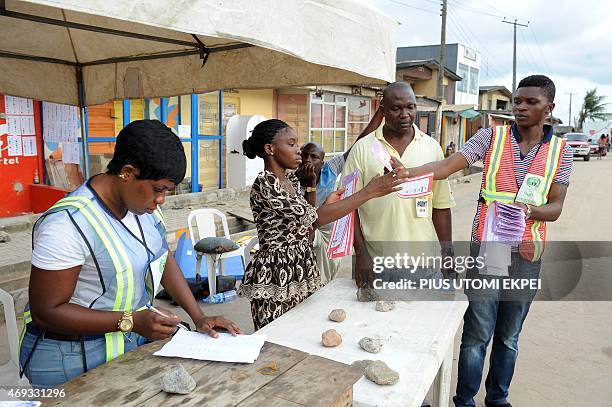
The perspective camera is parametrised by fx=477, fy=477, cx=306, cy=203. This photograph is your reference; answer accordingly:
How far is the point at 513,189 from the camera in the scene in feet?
7.86

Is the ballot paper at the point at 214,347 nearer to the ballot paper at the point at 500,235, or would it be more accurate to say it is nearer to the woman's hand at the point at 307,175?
the ballot paper at the point at 500,235

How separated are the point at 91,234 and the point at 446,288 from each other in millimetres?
1790

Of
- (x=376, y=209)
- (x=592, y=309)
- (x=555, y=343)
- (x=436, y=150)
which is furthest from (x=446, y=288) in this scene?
(x=592, y=309)

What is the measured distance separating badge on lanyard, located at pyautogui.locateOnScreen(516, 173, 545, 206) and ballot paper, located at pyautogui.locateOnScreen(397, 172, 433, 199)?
44cm

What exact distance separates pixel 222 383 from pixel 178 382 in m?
0.13

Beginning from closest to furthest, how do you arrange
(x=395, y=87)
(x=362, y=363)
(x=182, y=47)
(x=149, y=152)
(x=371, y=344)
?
(x=149, y=152), (x=362, y=363), (x=371, y=344), (x=395, y=87), (x=182, y=47)

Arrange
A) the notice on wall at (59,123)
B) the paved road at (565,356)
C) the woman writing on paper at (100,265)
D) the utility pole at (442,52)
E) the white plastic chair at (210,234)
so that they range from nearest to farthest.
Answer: the woman writing on paper at (100,265), the paved road at (565,356), the white plastic chair at (210,234), the notice on wall at (59,123), the utility pole at (442,52)

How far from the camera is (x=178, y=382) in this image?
52.9 inches

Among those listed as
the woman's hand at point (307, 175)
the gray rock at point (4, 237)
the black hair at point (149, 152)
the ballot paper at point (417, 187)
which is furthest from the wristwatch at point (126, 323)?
the gray rock at point (4, 237)

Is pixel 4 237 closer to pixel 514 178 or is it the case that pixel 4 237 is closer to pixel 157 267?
pixel 157 267

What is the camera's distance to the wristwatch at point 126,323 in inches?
60.7

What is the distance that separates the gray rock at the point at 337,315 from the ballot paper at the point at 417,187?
694mm

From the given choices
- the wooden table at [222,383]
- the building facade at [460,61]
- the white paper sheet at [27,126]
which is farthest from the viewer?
the building facade at [460,61]

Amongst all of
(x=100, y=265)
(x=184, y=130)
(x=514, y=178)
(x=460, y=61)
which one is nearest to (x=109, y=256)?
(x=100, y=265)
